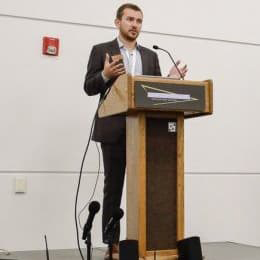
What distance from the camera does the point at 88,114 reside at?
3633 mm

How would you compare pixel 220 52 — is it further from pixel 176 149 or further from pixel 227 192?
pixel 176 149

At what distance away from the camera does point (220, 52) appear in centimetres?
407

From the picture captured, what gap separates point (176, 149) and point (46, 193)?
1.32 meters

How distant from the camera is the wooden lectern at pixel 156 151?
2342 mm

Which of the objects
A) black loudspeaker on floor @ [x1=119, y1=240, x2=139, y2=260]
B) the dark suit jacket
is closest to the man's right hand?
the dark suit jacket

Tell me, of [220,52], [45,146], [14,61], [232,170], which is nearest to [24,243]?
[45,146]

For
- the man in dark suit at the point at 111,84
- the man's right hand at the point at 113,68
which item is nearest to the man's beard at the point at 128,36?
the man in dark suit at the point at 111,84

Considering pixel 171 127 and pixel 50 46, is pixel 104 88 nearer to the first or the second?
pixel 171 127

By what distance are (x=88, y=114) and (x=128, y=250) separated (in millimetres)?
1583

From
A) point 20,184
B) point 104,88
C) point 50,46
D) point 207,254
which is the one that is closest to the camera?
point 104,88

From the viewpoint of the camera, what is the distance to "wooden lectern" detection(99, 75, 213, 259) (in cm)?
234

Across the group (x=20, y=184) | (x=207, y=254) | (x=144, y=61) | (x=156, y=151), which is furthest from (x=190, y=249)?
(x=20, y=184)

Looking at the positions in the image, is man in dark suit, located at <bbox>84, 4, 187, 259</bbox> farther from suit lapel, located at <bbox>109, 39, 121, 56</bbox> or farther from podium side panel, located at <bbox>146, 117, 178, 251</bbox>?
podium side panel, located at <bbox>146, 117, 178, 251</bbox>

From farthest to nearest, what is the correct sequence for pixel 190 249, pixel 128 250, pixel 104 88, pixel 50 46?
pixel 50 46, pixel 104 88, pixel 190 249, pixel 128 250
